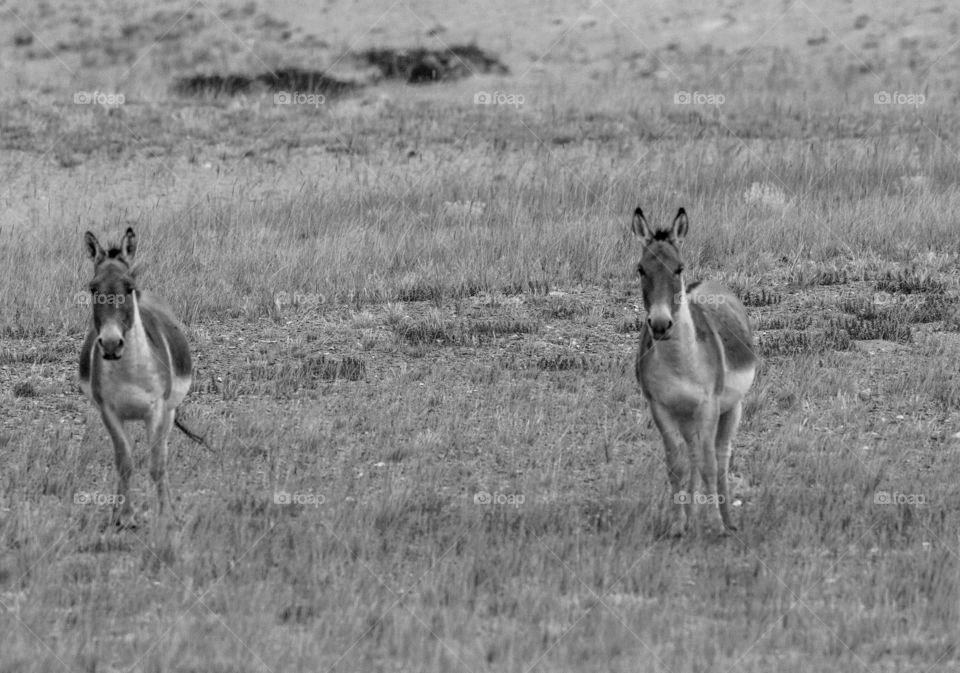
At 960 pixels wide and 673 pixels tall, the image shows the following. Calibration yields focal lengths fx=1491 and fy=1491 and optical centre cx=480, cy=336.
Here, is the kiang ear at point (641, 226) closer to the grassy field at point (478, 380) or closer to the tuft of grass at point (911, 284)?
the grassy field at point (478, 380)

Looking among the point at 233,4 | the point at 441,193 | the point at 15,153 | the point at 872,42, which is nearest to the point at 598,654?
the point at 441,193

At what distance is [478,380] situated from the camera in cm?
1381

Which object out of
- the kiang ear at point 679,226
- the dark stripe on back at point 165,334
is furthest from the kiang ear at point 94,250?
the kiang ear at point 679,226

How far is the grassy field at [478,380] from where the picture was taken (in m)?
8.30

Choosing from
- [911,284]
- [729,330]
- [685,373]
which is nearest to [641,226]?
[685,373]

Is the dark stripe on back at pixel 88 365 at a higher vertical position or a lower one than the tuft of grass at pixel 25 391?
higher

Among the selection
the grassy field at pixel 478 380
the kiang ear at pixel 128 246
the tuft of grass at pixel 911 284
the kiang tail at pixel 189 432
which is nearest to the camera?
the grassy field at pixel 478 380

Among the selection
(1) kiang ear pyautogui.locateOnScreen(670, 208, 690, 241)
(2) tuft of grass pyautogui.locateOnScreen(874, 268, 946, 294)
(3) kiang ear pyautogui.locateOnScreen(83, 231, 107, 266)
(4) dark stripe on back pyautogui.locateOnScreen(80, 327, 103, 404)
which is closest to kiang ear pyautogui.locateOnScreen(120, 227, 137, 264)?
(3) kiang ear pyautogui.locateOnScreen(83, 231, 107, 266)

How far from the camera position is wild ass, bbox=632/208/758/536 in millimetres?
9055

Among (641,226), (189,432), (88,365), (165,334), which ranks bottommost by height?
(189,432)

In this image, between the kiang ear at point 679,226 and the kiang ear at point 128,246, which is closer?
the kiang ear at point 679,226

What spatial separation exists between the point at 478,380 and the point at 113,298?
5156 mm

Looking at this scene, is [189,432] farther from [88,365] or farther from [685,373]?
[685,373]

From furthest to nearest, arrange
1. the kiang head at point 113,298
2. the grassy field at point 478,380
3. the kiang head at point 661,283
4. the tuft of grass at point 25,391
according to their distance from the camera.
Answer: the tuft of grass at point 25,391 → the kiang head at point 113,298 → the kiang head at point 661,283 → the grassy field at point 478,380
